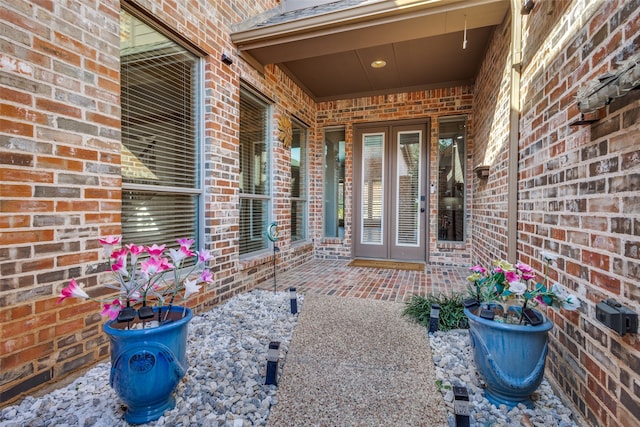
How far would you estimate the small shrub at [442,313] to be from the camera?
2.43m

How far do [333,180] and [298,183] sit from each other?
0.75 m

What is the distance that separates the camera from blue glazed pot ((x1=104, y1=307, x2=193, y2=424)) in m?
1.34

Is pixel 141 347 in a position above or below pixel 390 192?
below

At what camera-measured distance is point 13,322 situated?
1.50 metres

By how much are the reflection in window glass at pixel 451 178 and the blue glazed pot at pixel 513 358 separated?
3362mm

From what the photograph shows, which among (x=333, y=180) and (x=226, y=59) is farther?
(x=333, y=180)

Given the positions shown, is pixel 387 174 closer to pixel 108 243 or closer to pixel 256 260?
pixel 256 260

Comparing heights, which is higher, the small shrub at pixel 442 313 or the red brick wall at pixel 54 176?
the red brick wall at pixel 54 176

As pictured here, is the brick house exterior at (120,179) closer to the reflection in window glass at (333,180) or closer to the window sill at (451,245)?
the window sill at (451,245)

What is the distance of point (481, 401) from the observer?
1587 millimetres

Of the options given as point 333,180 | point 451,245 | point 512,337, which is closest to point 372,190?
point 333,180

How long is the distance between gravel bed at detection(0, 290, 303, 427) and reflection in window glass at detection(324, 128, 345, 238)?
3.10 m

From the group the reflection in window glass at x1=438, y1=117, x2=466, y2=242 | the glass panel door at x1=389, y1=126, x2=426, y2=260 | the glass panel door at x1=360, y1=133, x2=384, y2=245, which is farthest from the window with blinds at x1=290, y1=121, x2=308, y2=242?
the reflection in window glass at x1=438, y1=117, x2=466, y2=242

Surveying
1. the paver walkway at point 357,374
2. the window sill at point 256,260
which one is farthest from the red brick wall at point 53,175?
the window sill at point 256,260
